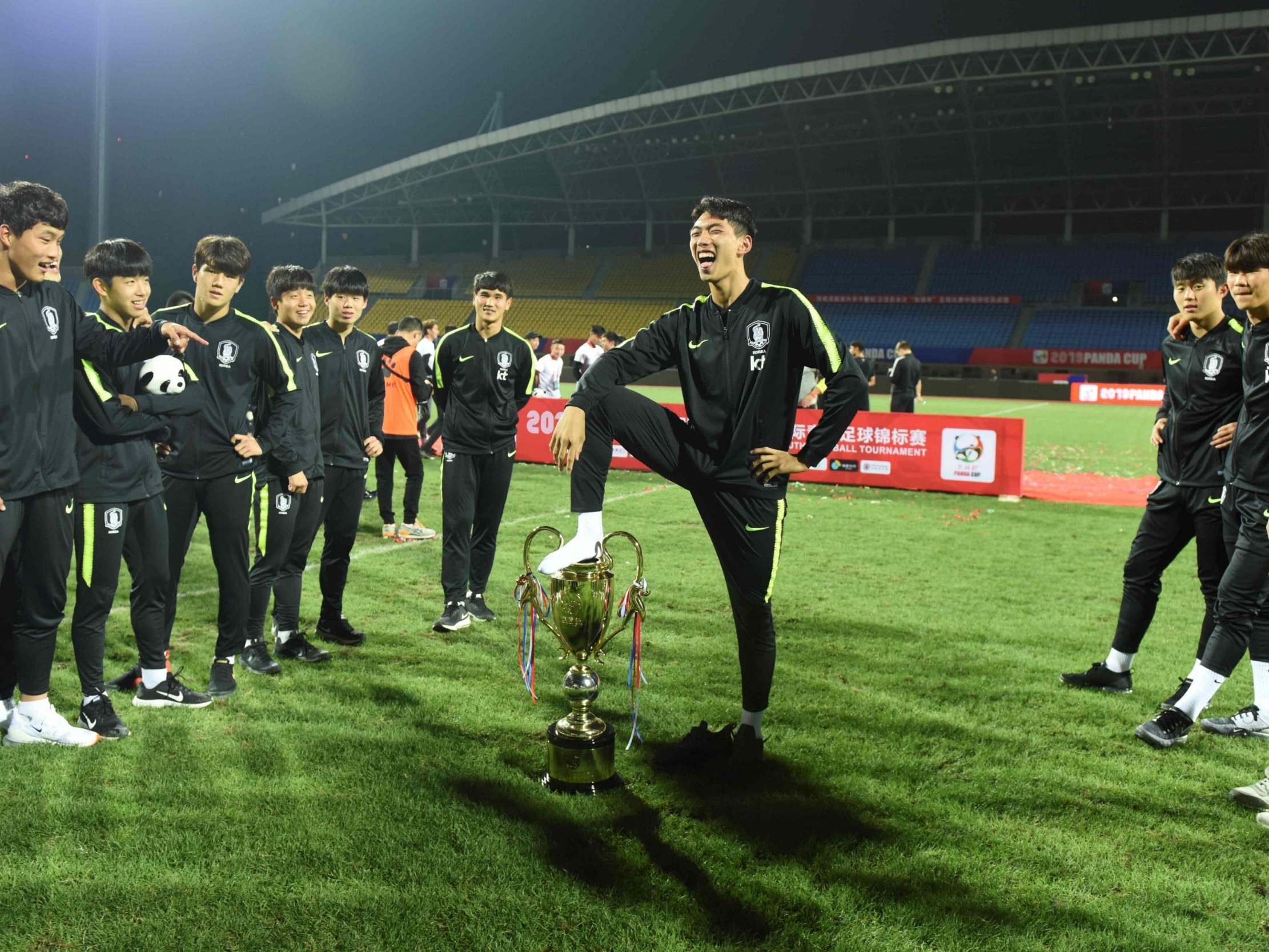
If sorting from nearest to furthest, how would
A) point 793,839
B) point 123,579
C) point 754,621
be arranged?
point 793,839 → point 754,621 → point 123,579

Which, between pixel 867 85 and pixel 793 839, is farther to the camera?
pixel 867 85

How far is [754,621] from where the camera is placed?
147 inches

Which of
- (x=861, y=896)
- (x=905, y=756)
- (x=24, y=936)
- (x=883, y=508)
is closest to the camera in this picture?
(x=24, y=936)

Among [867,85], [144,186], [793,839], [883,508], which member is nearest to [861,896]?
[793,839]

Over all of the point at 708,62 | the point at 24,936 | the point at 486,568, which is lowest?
the point at 24,936

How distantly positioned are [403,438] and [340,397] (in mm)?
3804

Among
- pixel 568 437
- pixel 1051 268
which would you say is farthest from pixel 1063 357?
pixel 568 437

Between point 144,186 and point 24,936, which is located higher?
point 144,186

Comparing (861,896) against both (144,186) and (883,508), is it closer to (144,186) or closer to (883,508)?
(883,508)

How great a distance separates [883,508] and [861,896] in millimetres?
9017

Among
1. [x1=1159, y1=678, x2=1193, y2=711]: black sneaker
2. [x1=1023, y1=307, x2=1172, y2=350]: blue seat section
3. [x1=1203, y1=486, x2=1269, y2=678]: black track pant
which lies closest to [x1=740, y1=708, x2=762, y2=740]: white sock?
[x1=1159, y1=678, x2=1193, y2=711]: black sneaker

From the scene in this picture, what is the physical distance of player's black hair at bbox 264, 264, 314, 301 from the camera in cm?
518

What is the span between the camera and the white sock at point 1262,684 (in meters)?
4.25

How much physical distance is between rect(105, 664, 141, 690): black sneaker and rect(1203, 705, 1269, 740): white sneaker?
530cm
